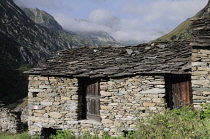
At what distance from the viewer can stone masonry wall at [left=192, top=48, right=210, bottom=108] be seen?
16.7ft

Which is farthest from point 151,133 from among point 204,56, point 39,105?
point 39,105

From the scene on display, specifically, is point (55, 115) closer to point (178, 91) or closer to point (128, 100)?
point (128, 100)

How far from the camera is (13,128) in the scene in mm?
10602

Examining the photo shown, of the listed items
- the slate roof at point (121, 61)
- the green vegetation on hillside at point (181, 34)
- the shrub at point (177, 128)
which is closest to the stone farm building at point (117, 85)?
the slate roof at point (121, 61)

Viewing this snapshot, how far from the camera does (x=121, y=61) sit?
714cm

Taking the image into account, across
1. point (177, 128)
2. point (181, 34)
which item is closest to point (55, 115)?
point (177, 128)

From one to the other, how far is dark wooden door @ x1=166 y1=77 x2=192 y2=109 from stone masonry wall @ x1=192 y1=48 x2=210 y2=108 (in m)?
0.64

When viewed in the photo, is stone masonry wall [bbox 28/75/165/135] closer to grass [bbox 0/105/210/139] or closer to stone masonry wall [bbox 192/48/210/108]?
grass [bbox 0/105/210/139]

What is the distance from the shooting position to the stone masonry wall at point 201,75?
16.7 feet

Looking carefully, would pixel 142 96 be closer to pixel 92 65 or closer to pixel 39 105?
pixel 92 65

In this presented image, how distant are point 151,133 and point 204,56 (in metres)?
2.55

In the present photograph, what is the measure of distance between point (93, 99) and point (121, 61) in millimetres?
1770

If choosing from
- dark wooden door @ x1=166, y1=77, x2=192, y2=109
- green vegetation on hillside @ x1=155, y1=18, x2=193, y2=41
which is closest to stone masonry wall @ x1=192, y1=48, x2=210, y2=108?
dark wooden door @ x1=166, y1=77, x2=192, y2=109

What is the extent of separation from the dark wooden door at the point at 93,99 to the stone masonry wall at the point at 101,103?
0.88 feet
